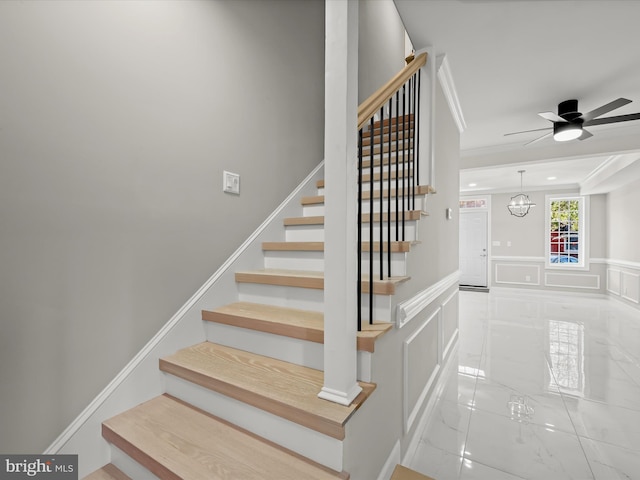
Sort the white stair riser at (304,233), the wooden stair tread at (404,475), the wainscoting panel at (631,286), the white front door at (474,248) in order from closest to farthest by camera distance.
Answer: the wooden stair tread at (404,475), the white stair riser at (304,233), the wainscoting panel at (631,286), the white front door at (474,248)

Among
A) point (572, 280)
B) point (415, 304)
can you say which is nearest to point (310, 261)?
point (415, 304)

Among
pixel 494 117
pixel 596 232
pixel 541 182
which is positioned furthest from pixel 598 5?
pixel 596 232

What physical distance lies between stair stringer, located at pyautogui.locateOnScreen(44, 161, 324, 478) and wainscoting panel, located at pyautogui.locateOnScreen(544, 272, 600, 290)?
822cm

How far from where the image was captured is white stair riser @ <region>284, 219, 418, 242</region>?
72.2 inches

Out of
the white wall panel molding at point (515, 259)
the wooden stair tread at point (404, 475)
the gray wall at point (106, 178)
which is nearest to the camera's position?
the gray wall at point (106, 178)

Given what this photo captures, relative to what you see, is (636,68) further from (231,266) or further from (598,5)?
(231,266)

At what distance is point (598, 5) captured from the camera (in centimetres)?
196

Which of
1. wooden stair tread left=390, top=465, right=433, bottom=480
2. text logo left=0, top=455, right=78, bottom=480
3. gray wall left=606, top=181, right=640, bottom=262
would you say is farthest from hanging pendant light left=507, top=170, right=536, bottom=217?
text logo left=0, top=455, right=78, bottom=480

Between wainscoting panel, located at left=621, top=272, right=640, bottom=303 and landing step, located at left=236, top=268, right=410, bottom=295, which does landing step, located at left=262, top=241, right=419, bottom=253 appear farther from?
wainscoting panel, located at left=621, top=272, right=640, bottom=303

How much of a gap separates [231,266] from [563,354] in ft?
11.9

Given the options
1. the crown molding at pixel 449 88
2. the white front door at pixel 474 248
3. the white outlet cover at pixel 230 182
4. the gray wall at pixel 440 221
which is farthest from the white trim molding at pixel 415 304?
the white front door at pixel 474 248

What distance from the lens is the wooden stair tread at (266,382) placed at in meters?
1.07

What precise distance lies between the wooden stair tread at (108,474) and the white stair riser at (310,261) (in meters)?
1.35

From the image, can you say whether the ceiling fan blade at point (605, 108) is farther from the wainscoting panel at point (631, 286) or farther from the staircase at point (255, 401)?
the wainscoting panel at point (631, 286)
